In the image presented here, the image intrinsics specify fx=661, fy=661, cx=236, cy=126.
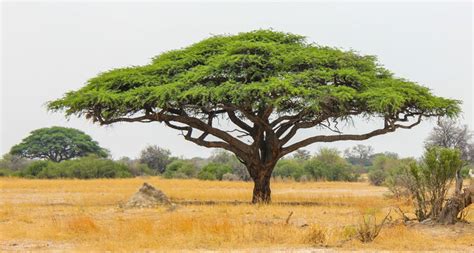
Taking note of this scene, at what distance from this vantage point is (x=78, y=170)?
1849 inches

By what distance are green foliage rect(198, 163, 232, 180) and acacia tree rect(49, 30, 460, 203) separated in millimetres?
22241

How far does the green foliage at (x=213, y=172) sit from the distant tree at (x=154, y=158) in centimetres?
1605

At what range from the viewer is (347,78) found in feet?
73.9

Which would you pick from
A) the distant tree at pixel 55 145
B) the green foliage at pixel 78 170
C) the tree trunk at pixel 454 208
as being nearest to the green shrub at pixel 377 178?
the green foliage at pixel 78 170

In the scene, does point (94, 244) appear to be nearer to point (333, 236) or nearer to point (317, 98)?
point (333, 236)

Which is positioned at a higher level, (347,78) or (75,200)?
(347,78)

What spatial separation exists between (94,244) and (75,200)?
12.9 meters

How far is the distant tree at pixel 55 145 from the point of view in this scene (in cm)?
6850

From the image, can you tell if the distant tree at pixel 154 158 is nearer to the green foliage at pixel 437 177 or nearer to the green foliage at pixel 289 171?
the green foliage at pixel 289 171

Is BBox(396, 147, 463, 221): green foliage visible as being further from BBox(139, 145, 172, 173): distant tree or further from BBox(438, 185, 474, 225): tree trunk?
BBox(139, 145, 172, 173): distant tree

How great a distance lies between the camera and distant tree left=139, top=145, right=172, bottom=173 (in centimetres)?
6544

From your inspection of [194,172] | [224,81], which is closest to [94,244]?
[224,81]

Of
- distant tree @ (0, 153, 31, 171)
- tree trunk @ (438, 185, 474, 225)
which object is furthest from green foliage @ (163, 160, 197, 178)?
tree trunk @ (438, 185, 474, 225)

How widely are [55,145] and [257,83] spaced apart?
Answer: 50938mm
